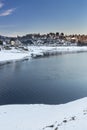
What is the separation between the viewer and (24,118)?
15875 mm

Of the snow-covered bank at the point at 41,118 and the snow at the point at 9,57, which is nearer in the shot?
the snow-covered bank at the point at 41,118

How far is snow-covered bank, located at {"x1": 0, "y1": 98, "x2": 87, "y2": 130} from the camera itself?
13.4 metres

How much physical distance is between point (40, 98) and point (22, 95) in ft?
8.35

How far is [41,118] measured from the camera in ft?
51.9

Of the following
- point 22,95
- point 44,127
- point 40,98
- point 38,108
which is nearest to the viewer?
point 44,127

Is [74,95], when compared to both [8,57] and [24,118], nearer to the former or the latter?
[24,118]

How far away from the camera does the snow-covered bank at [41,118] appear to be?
13352 mm

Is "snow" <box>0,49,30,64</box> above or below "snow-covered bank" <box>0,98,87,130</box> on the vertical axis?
below

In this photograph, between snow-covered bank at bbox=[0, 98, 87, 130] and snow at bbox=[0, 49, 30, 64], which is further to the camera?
snow at bbox=[0, 49, 30, 64]

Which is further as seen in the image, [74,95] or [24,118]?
[74,95]

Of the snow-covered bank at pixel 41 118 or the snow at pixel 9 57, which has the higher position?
the snow-covered bank at pixel 41 118

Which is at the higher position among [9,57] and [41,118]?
[41,118]

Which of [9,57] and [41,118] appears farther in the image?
[9,57]

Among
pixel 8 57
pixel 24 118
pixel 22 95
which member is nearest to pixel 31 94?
pixel 22 95
